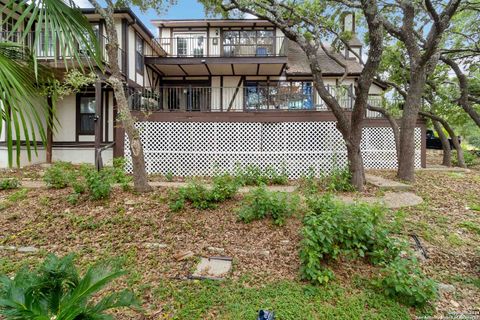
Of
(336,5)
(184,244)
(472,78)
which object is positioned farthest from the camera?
(472,78)

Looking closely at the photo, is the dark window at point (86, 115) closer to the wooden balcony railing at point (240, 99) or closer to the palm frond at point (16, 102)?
the wooden balcony railing at point (240, 99)

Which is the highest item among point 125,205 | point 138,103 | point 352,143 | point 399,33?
point 399,33

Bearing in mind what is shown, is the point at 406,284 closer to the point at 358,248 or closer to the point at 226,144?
the point at 358,248

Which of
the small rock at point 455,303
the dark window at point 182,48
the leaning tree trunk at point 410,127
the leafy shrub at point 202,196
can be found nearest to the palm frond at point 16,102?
the leafy shrub at point 202,196

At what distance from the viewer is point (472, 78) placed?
12680mm

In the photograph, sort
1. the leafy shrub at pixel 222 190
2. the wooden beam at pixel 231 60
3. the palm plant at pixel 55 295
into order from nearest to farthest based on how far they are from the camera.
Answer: the palm plant at pixel 55 295
the leafy shrub at pixel 222 190
the wooden beam at pixel 231 60

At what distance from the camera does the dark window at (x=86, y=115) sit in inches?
460

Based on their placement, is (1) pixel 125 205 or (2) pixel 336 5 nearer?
(1) pixel 125 205

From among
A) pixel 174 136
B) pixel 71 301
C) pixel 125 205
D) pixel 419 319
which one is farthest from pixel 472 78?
pixel 71 301

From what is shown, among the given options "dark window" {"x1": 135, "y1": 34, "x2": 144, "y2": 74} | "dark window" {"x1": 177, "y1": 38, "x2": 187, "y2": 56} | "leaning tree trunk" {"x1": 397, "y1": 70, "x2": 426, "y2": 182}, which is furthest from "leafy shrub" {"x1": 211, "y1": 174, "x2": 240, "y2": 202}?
"dark window" {"x1": 177, "y1": 38, "x2": 187, "y2": 56}

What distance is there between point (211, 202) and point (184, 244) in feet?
4.62

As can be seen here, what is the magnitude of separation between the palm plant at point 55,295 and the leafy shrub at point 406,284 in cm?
251

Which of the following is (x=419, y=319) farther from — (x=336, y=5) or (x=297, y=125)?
(x=336, y=5)

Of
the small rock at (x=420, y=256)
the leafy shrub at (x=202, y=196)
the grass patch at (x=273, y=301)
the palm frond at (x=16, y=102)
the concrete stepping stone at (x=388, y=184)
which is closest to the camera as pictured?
the palm frond at (x=16, y=102)
